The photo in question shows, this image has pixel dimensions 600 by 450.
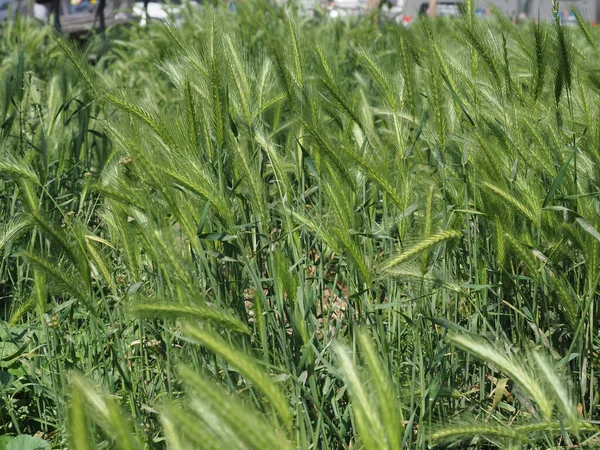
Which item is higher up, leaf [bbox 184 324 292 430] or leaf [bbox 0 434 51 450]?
leaf [bbox 184 324 292 430]

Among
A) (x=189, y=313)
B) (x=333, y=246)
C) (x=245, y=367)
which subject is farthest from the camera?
(x=333, y=246)

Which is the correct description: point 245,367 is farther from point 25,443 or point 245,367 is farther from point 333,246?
point 25,443

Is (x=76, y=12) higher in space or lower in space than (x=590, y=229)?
lower

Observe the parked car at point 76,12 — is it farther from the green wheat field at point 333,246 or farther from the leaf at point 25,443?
the leaf at point 25,443

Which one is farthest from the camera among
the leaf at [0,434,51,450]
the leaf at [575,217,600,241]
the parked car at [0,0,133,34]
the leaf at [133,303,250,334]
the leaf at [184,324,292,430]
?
the parked car at [0,0,133,34]

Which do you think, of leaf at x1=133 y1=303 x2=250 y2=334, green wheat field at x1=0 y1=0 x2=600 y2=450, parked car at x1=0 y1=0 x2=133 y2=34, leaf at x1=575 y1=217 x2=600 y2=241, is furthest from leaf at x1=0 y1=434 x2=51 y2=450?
parked car at x1=0 y1=0 x2=133 y2=34

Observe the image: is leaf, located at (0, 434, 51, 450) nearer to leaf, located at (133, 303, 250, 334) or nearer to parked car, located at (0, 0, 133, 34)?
leaf, located at (133, 303, 250, 334)

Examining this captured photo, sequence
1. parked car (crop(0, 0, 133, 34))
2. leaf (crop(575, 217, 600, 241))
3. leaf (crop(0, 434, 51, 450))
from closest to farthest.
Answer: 1. leaf (crop(575, 217, 600, 241))
2. leaf (crop(0, 434, 51, 450))
3. parked car (crop(0, 0, 133, 34))

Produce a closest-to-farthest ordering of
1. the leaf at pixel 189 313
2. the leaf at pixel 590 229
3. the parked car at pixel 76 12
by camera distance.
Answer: the leaf at pixel 189 313, the leaf at pixel 590 229, the parked car at pixel 76 12

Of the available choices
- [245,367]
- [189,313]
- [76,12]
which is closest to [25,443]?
[189,313]

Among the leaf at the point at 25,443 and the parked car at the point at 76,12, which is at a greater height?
the leaf at the point at 25,443

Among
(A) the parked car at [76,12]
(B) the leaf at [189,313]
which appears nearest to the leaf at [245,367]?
(B) the leaf at [189,313]

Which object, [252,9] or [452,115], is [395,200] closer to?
[452,115]

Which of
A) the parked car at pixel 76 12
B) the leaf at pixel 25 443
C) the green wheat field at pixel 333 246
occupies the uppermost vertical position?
the green wheat field at pixel 333 246
